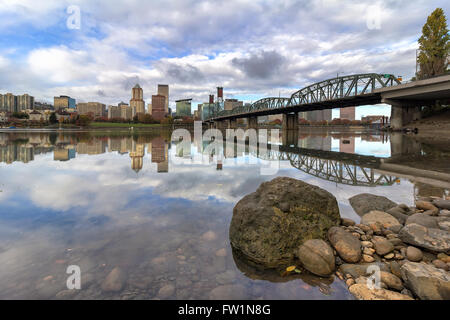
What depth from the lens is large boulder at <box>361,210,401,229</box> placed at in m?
6.02

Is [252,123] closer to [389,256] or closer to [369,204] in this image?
[369,204]

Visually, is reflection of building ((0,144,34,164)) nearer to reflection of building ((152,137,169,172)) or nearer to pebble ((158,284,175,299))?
reflection of building ((152,137,169,172))

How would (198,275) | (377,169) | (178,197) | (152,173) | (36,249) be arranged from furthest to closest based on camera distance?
(377,169) < (152,173) < (178,197) < (36,249) < (198,275)

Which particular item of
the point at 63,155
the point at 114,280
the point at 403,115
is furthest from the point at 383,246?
the point at 403,115

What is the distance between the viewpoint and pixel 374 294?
367 centimetres

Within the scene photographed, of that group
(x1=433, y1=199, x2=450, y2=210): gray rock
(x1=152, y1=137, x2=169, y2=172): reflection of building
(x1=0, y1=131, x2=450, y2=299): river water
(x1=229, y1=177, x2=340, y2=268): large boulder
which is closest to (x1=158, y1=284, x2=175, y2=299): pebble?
(x1=0, y1=131, x2=450, y2=299): river water

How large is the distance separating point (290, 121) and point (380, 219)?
95002mm

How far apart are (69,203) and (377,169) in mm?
Answer: 14793

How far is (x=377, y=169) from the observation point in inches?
535

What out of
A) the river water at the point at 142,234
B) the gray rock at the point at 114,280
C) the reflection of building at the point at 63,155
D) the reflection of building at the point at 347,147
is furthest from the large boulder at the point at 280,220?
the reflection of building at the point at 347,147

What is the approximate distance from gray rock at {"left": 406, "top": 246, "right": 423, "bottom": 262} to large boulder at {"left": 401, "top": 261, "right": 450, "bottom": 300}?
0.64 m

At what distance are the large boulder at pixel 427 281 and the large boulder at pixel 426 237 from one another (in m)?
0.94
